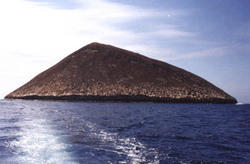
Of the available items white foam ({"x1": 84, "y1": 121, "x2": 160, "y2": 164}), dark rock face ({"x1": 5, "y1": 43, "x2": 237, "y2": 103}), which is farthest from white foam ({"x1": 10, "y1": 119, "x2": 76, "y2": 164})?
dark rock face ({"x1": 5, "y1": 43, "x2": 237, "y2": 103})

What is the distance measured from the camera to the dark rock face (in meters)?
Answer: 74.1

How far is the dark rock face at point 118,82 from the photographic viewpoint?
74.1 metres

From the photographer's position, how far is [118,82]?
267 feet

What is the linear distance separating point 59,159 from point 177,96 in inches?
2696

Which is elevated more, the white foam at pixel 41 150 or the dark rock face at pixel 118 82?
the dark rock face at pixel 118 82

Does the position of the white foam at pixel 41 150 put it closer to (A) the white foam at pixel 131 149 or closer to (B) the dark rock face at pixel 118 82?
(A) the white foam at pixel 131 149

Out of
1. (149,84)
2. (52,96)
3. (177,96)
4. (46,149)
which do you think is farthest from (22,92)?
(46,149)

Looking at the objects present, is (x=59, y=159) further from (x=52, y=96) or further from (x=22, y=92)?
(x=22, y=92)

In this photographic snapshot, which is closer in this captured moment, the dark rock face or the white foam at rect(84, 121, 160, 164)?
the white foam at rect(84, 121, 160, 164)

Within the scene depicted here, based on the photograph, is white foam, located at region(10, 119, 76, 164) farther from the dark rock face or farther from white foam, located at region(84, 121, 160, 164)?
the dark rock face

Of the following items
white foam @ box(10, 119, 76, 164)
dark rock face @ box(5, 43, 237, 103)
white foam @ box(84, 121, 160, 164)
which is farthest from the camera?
dark rock face @ box(5, 43, 237, 103)

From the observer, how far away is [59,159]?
847 centimetres

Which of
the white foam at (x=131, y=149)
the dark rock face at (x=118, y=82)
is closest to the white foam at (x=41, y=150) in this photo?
the white foam at (x=131, y=149)

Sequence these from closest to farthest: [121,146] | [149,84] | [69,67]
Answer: [121,146], [149,84], [69,67]
